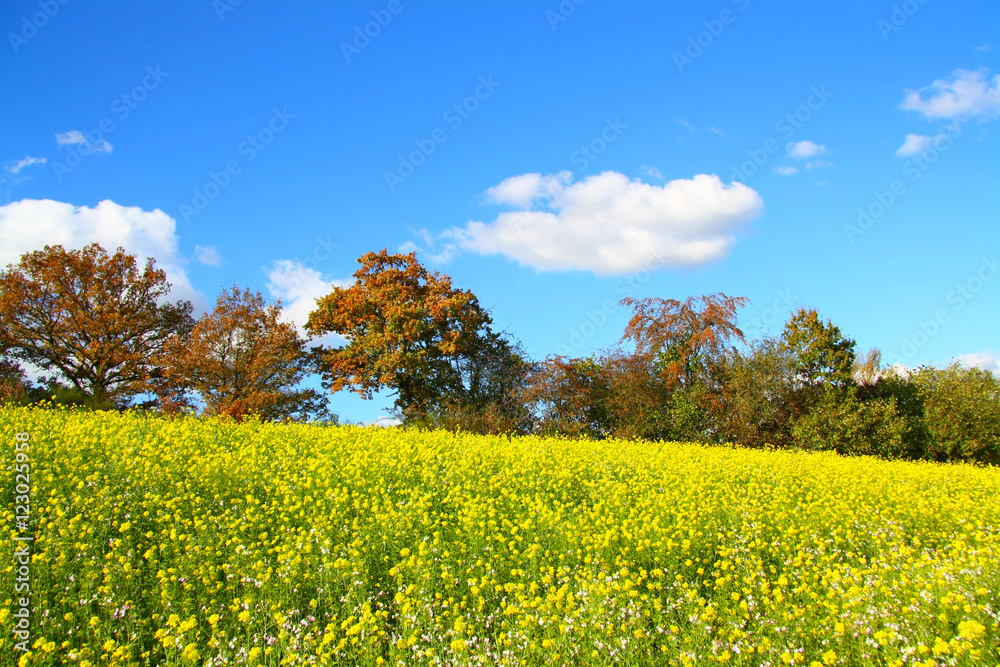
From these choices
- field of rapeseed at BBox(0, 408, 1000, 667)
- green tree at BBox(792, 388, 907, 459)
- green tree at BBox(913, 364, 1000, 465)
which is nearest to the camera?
field of rapeseed at BBox(0, 408, 1000, 667)

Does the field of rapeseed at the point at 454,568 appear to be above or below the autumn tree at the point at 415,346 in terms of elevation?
below

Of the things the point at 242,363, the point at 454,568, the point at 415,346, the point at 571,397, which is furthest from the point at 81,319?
the point at 454,568

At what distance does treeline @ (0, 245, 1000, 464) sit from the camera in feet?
81.0

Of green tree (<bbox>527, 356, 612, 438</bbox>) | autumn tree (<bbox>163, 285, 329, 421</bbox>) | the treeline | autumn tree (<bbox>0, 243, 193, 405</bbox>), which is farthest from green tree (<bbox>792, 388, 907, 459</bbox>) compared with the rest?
autumn tree (<bbox>0, 243, 193, 405</bbox>)

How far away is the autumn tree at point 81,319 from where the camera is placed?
96.9ft

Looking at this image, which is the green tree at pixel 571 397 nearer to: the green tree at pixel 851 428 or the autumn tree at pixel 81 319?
the green tree at pixel 851 428

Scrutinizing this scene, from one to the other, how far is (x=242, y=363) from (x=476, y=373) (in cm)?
1022

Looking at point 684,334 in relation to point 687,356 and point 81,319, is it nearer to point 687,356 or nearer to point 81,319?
point 687,356

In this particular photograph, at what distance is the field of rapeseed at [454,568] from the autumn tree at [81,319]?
2363 cm

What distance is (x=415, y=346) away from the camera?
2708 centimetres

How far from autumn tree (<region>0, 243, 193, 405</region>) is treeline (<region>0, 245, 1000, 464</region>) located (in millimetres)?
69

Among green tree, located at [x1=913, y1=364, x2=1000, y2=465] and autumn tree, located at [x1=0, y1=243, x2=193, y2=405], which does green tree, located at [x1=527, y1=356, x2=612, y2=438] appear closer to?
green tree, located at [x1=913, y1=364, x2=1000, y2=465]

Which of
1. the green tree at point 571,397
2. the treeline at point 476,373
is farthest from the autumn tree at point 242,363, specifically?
the green tree at point 571,397

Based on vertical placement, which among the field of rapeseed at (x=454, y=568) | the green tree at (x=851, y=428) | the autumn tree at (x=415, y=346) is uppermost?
the autumn tree at (x=415, y=346)
